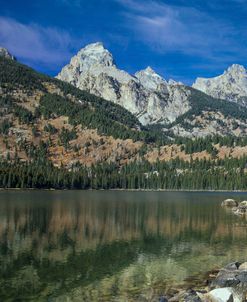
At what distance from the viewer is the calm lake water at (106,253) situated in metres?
50.2

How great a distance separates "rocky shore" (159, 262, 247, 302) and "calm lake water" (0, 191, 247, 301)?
2815 mm

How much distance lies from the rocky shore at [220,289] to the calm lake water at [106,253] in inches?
111

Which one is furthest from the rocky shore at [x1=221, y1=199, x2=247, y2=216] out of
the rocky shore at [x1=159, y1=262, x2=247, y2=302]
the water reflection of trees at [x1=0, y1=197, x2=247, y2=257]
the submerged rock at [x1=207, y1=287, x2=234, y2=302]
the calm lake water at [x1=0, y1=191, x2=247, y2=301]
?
the submerged rock at [x1=207, y1=287, x2=234, y2=302]

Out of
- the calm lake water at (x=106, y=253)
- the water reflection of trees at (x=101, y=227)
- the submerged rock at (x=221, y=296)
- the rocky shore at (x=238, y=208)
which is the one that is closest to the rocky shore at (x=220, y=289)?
the submerged rock at (x=221, y=296)

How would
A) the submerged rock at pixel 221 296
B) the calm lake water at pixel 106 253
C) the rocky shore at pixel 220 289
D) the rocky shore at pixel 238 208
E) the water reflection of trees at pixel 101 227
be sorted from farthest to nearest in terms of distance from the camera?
1. the rocky shore at pixel 238 208
2. the water reflection of trees at pixel 101 227
3. the calm lake water at pixel 106 253
4. the rocky shore at pixel 220 289
5. the submerged rock at pixel 221 296

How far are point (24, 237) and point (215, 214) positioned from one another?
7161 cm

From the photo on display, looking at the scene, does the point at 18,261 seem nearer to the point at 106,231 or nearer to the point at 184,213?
the point at 106,231

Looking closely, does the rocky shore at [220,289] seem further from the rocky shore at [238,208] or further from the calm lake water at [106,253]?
the rocky shore at [238,208]

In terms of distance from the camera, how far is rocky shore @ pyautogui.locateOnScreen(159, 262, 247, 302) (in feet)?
139

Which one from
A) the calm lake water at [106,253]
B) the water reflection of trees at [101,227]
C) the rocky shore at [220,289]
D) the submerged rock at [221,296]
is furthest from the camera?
the water reflection of trees at [101,227]

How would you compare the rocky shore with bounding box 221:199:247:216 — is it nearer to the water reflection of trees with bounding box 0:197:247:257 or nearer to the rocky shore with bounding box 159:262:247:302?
the water reflection of trees with bounding box 0:197:247:257

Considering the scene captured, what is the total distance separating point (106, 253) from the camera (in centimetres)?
7112

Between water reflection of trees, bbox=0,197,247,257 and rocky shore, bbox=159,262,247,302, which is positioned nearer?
rocky shore, bbox=159,262,247,302

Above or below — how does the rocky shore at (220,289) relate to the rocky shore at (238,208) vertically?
below
